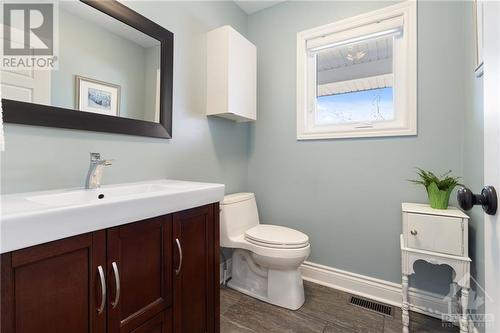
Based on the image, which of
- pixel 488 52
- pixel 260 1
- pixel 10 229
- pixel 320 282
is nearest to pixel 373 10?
pixel 260 1

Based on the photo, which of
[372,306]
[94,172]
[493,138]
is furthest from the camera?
[372,306]

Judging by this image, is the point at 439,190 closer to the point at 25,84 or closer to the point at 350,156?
the point at 350,156

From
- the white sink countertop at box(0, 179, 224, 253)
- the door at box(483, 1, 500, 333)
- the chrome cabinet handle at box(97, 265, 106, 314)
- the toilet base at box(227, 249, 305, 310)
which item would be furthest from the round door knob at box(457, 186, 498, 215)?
the toilet base at box(227, 249, 305, 310)

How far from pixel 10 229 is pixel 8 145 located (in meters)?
0.61

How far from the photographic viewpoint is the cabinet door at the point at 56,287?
0.59 meters

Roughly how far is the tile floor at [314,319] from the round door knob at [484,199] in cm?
128

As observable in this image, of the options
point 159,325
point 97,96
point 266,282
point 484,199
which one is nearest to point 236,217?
point 266,282

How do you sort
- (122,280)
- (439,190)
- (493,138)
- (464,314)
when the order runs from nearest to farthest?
1. (493,138)
2. (122,280)
3. (464,314)
4. (439,190)

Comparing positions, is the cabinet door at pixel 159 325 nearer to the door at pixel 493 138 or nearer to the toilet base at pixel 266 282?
the toilet base at pixel 266 282

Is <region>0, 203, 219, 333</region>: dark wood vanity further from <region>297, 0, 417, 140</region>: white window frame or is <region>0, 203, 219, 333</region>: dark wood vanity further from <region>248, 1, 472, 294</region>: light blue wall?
<region>297, 0, 417, 140</region>: white window frame

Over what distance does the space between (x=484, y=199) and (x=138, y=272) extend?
3.44ft

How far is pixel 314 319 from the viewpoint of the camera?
152 centimetres

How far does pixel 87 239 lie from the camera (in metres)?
0.72

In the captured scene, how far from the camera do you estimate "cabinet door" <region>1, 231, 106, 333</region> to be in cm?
59
